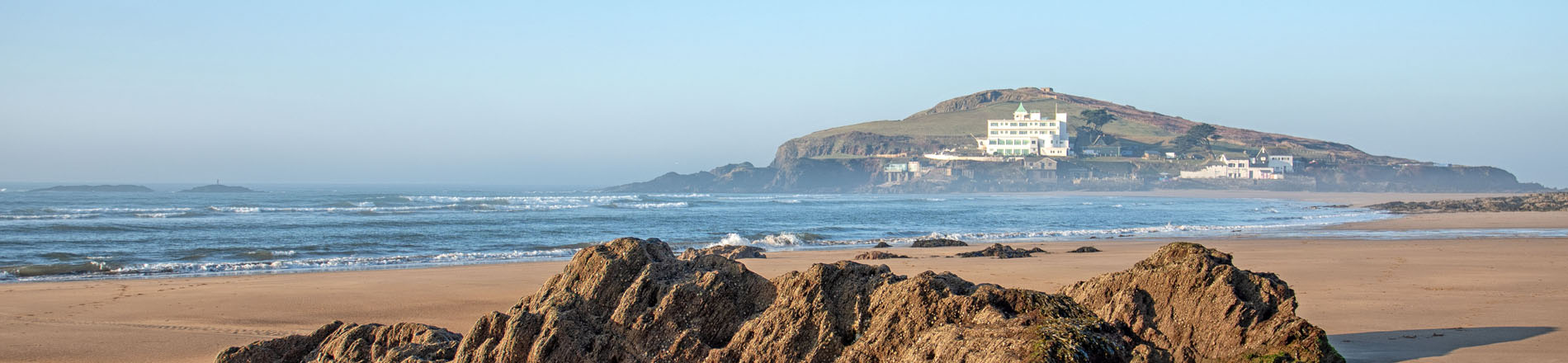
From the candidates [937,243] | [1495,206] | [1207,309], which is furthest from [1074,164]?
[1207,309]

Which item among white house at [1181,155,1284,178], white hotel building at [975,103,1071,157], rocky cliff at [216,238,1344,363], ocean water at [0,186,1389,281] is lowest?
ocean water at [0,186,1389,281]

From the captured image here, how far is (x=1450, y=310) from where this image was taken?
9.47 m

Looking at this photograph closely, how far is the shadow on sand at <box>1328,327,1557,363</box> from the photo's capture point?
6.95 metres

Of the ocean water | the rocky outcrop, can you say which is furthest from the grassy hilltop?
the ocean water

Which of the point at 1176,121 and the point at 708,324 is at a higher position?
the point at 1176,121

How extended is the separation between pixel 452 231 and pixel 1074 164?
102 m

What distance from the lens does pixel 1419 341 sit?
24.8ft

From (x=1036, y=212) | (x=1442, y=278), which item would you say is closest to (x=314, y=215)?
(x=1036, y=212)

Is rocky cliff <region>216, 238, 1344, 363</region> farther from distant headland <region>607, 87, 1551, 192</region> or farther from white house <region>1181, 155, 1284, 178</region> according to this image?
white house <region>1181, 155, 1284, 178</region>

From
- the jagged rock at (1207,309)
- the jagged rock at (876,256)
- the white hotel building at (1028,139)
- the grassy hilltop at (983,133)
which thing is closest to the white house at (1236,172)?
the white hotel building at (1028,139)

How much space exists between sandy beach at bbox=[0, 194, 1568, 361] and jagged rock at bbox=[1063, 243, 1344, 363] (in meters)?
1.12

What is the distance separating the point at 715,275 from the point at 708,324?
0.84 ft

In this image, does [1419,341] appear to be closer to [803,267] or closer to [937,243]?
[803,267]

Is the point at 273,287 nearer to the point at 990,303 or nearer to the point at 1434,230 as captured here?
the point at 990,303
